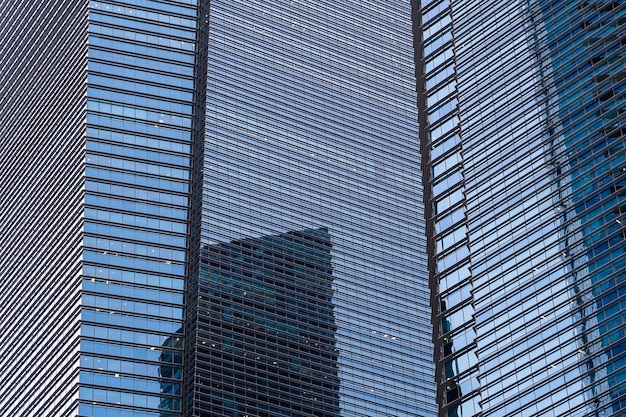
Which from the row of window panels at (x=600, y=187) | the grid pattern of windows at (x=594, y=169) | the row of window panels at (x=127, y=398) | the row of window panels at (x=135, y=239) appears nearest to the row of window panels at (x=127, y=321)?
the row of window panels at (x=127, y=398)

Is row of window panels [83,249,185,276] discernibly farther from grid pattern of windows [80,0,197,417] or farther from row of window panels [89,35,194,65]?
row of window panels [89,35,194,65]

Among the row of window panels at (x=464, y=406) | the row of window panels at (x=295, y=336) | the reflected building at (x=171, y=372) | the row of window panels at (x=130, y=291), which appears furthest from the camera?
the row of window panels at (x=295, y=336)

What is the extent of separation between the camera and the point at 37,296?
188250mm

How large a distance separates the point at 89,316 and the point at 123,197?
666 inches

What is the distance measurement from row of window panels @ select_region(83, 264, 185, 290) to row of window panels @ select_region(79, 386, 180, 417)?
40.8ft

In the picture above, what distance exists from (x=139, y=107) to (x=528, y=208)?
78.3 meters

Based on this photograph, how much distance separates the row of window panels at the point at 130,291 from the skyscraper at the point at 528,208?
1894 inches

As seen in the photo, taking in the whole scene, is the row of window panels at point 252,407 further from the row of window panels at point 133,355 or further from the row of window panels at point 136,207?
the row of window panels at point 136,207

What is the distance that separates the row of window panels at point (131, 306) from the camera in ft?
577

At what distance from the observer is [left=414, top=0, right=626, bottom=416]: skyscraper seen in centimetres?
11538

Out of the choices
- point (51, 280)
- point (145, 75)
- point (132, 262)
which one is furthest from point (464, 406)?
point (145, 75)

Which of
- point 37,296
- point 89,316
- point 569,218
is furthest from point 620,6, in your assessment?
point 37,296

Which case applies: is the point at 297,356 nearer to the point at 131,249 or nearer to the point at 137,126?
the point at 131,249

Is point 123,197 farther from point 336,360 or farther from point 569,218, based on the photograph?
point 569,218
